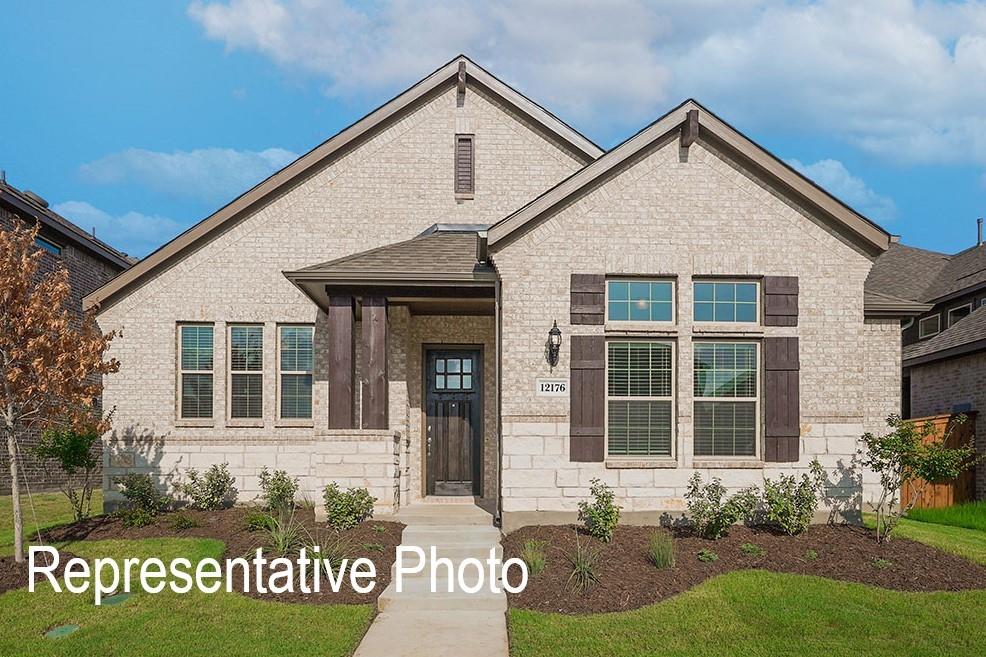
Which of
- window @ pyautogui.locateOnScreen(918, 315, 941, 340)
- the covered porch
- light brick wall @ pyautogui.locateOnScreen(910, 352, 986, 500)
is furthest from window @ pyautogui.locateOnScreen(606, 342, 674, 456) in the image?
window @ pyautogui.locateOnScreen(918, 315, 941, 340)

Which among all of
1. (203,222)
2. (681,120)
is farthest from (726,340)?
(203,222)

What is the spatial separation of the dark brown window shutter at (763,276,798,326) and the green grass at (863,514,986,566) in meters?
3.08

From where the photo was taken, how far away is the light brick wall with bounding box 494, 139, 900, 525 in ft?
37.1

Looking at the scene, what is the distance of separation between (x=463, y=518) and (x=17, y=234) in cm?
719

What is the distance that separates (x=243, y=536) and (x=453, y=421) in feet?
14.8

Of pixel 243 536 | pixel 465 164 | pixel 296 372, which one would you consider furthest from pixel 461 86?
pixel 243 536

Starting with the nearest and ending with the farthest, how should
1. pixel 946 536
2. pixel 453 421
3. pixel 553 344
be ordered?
pixel 553 344, pixel 946 536, pixel 453 421

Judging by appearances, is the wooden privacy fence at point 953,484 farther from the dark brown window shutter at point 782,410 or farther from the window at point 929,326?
the window at point 929,326

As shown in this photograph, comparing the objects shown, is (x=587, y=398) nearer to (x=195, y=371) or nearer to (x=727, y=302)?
(x=727, y=302)

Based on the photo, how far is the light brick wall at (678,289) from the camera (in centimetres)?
1130

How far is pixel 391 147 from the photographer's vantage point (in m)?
15.5

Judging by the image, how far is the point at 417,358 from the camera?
14469mm

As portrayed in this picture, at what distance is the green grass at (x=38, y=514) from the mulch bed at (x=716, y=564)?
730 centimetres

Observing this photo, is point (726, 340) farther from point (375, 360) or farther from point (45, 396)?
point (45, 396)
